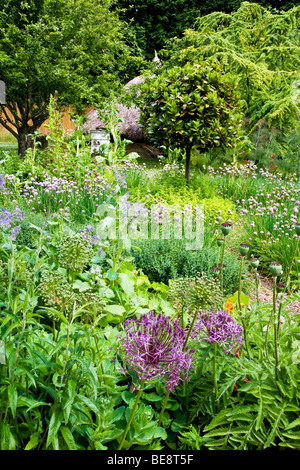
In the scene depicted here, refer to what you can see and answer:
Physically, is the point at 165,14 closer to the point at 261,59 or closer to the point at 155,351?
the point at 261,59

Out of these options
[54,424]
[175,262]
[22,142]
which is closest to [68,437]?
[54,424]

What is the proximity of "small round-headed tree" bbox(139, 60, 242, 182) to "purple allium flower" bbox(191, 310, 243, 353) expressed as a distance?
4722 mm

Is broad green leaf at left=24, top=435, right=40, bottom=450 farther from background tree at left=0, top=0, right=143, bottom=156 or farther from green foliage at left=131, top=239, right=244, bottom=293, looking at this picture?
background tree at left=0, top=0, right=143, bottom=156

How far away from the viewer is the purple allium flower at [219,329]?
1413 millimetres

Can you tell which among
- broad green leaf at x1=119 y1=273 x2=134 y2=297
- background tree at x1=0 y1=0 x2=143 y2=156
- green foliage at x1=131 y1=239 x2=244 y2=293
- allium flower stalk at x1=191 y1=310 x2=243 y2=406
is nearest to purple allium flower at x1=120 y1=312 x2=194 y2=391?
allium flower stalk at x1=191 y1=310 x2=243 y2=406

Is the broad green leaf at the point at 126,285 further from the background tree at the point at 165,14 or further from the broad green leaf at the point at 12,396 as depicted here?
the background tree at the point at 165,14

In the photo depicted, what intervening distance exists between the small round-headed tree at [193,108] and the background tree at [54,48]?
143 inches

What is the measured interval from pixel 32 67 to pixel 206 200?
5.78 metres

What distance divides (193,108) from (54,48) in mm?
→ 5313

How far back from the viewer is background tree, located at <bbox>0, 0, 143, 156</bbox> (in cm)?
881

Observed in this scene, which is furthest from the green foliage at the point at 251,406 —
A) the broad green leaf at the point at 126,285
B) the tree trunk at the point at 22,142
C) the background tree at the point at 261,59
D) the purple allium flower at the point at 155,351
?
the tree trunk at the point at 22,142

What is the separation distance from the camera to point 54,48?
957cm
